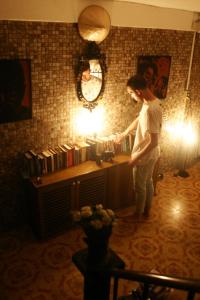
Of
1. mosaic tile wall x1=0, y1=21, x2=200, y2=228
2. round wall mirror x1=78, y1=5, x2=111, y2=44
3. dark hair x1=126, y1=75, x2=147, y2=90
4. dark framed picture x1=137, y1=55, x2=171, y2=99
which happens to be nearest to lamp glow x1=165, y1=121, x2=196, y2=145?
dark framed picture x1=137, y1=55, x2=171, y2=99

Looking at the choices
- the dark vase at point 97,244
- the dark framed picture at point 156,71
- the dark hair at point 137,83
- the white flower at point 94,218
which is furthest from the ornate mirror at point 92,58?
the dark vase at point 97,244

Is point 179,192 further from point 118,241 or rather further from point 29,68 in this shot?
point 29,68

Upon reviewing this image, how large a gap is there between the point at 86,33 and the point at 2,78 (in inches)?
38.7

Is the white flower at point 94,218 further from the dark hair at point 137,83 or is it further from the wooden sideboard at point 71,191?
the dark hair at point 137,83

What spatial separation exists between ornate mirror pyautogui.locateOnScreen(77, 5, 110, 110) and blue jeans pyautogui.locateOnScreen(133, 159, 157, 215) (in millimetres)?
914

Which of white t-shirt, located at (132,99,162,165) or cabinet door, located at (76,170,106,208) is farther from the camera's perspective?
cabinet door, located at (76,170,106,208)

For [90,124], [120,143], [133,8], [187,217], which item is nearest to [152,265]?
[187,217]

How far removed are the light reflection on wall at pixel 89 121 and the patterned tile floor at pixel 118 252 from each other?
107cm

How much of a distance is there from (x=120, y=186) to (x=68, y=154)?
78 centimetres

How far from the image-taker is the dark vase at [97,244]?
1.58 m

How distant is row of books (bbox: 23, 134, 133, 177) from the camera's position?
303cm

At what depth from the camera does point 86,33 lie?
3047 millimetres

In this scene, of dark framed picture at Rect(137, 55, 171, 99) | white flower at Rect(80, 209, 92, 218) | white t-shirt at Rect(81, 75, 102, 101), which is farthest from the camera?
dark framed picture at Rect(137, 55, 171, 99)

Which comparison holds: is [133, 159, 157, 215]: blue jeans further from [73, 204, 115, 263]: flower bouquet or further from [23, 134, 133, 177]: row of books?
[73, 204, 115, 263]: flower bouquet
